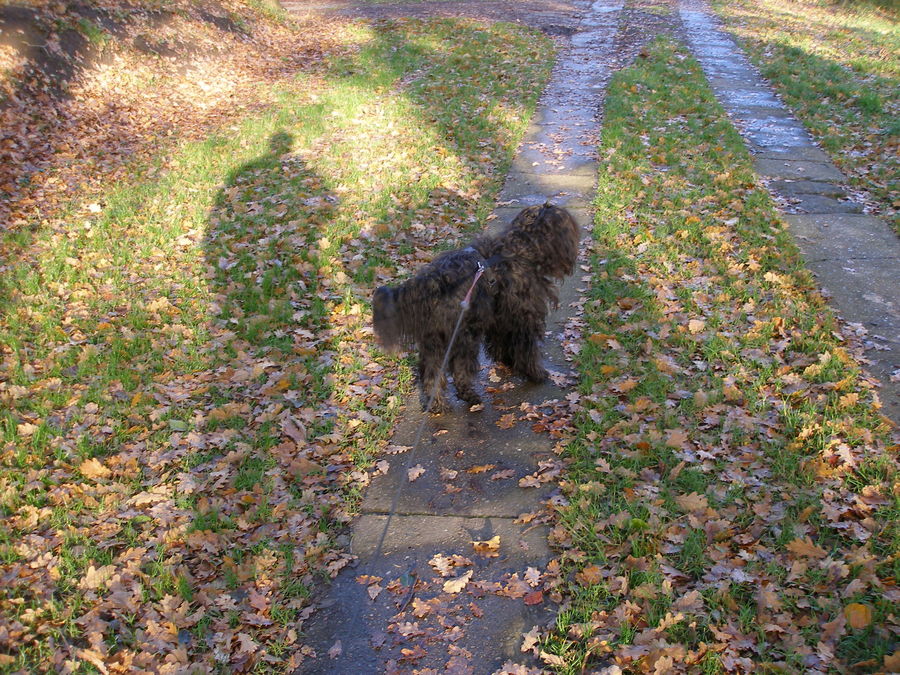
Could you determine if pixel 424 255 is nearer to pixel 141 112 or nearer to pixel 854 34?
pixel 141 112

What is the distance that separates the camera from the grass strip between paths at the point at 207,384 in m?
3.68

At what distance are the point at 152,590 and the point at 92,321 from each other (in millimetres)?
3555

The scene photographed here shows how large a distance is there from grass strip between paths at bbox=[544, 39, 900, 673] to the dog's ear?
5.19ft

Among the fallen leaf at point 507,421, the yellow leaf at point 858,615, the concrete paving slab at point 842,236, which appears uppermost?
the concrete paving slab at point 842,236

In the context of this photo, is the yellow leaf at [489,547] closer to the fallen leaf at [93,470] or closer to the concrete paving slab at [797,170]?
the fallen leaf at [93,470]

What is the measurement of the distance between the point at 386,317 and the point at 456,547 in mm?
1696

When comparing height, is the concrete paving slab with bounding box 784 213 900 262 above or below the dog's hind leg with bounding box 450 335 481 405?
above

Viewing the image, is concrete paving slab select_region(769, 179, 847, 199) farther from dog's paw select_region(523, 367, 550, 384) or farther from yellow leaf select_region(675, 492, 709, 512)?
yellow leaf select_region(675, 492, 709, 512)

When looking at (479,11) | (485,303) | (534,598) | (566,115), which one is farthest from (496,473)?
(479,11)

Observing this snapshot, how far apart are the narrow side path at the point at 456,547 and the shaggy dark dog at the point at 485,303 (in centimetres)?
35

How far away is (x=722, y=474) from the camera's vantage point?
421 cm

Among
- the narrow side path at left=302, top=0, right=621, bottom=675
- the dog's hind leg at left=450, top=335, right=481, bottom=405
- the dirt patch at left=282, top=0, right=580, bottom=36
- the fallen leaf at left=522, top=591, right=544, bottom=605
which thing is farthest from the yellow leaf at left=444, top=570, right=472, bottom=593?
the dirt patch at left=282, top=0, right=580, bottom=36

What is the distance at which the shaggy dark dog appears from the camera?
4617mm

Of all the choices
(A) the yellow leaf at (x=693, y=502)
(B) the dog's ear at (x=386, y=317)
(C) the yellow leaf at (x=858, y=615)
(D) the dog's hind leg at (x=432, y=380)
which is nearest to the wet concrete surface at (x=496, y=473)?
(D) the dog's hind leg at (x=432, y=380)
